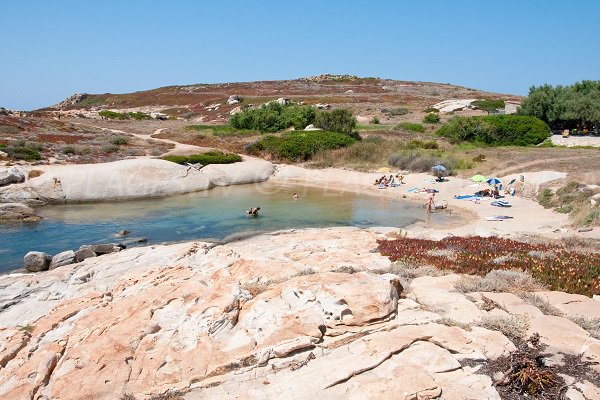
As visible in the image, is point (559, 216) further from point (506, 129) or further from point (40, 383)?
point (506, 129)

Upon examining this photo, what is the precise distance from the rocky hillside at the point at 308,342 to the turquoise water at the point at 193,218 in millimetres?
11057

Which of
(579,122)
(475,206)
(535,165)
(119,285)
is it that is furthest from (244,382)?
(579,122)

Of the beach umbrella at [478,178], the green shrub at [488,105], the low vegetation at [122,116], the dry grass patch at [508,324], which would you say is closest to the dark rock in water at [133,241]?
the dry grass patch at [508,324]

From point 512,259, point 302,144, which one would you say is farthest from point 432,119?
point 512,259

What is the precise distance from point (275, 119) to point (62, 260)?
134 ft

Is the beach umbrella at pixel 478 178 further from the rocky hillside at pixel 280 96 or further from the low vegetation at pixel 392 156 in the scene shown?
the rocky hillside at pixel 280 96

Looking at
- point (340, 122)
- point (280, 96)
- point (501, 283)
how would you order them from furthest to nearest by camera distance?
point (280, 96), point (340, 122), point (501, 283)

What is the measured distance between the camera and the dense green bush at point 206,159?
3784 centimetres

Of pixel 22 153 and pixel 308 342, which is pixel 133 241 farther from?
pixel 22 153

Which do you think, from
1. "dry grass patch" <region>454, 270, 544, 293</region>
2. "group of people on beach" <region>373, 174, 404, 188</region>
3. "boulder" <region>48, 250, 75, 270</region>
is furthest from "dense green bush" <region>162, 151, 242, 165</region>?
"dry grass patch" <region>454, 270, 544, 293</region>

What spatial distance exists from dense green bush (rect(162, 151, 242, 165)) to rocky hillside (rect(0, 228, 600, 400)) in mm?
28238

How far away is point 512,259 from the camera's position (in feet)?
36.8

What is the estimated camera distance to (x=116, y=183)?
99.7 feet

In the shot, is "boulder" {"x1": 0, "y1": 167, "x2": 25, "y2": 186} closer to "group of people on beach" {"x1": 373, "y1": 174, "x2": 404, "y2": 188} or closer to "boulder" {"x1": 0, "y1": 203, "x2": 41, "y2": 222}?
"boulder" {"x1": 0, "y1": 203, "x2": 41, "y2": 222}
